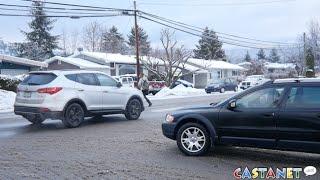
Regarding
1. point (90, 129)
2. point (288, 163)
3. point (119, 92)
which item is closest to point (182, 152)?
point (288, 163)

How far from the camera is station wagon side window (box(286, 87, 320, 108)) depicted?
8387 mm

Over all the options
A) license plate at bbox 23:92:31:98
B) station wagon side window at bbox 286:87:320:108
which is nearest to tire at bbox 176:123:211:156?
station wagon side window at bbox 286:87:320:108

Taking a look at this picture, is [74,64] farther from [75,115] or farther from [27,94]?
[27,94]

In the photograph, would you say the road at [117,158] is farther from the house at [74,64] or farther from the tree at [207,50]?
the tree at [207,50]

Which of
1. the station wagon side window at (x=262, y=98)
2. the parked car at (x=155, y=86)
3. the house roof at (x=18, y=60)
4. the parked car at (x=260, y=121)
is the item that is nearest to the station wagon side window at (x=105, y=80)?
the parked car at (x=260, y=121)

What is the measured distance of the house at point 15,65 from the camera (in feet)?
134

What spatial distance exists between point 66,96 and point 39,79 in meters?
0.91

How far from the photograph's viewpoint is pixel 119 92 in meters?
16.2

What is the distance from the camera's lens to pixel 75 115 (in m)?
14.7

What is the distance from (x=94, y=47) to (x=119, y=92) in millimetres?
76382

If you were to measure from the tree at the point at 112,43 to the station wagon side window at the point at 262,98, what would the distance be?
81.2 m

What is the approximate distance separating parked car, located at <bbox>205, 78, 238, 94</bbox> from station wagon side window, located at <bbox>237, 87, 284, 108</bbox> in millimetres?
39834

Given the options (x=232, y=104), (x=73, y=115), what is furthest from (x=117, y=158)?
(x=73, y=115)

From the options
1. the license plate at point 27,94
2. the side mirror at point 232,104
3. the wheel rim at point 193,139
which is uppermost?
the license plate at point 27,94
